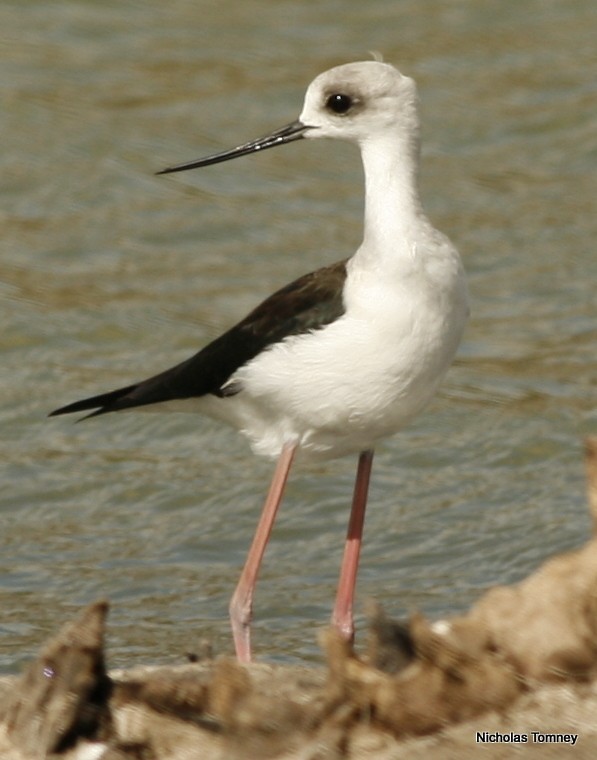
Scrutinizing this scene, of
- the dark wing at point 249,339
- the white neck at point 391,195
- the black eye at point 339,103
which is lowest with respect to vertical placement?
the dark wing at point 249,339

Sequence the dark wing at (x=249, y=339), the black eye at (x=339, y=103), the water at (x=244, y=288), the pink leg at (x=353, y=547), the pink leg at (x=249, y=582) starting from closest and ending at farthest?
the dark wing at (x=249, y=339)
the black eye at (x=339, y=103)
the pink leg at (x=249, y=582)
the pink leg at (x=353, y=547)
the water at (x=244, y=288)

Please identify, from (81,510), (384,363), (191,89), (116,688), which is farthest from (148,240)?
(116,688)

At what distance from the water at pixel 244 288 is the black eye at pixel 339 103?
1.74 meters

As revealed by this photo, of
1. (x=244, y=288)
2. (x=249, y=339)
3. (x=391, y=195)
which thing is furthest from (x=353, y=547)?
(x=244, y=288)

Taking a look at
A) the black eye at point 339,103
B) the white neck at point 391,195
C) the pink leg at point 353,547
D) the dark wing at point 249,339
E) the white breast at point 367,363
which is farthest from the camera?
the pink leg at point 353,547

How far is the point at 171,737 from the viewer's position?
369cm

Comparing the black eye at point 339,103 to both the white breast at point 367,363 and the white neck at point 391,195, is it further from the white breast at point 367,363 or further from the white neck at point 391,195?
the white breast at point 367,363

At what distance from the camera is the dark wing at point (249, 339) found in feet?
17.6

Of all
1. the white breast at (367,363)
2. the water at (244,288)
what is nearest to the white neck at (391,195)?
the white breast at (367,363)

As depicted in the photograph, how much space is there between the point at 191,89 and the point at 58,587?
547 centimetres

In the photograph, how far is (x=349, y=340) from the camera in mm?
5191

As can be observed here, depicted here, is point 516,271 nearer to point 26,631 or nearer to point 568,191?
point 568,191

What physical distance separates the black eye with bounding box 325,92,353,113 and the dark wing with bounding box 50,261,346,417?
46 centimetres

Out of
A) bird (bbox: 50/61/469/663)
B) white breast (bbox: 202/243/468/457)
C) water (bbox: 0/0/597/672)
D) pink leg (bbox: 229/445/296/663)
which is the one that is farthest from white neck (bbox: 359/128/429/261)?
water (bbox: 0/0/597/672)
